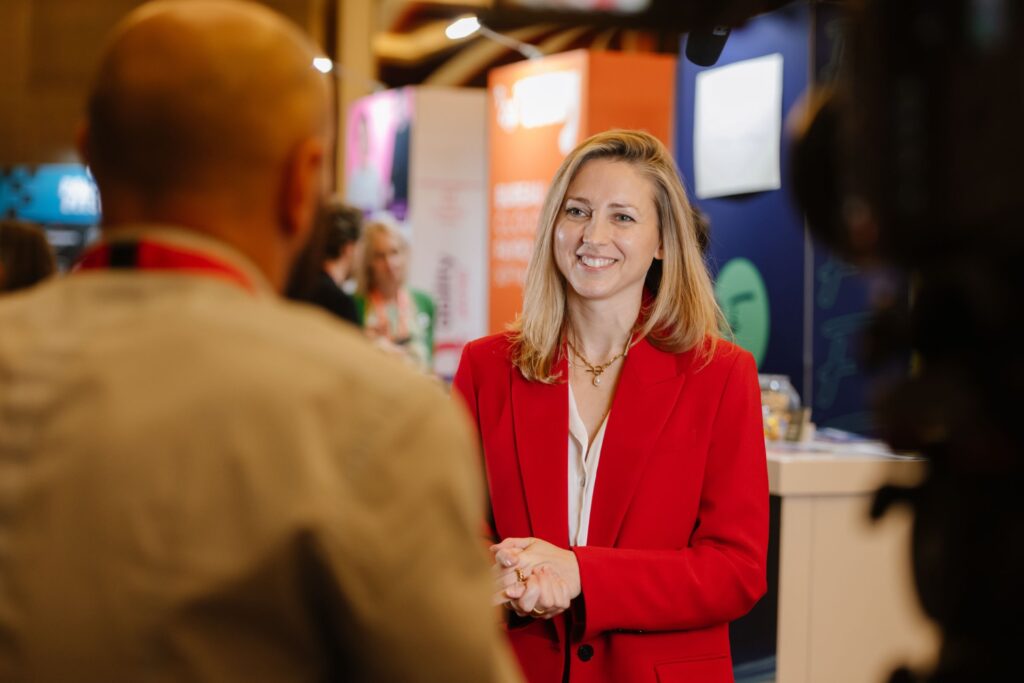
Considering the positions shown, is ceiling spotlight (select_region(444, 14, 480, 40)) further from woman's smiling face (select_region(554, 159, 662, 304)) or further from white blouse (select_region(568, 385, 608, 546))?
white blouse (select_region(568, 385, 608, 546))

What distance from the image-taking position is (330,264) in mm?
5227

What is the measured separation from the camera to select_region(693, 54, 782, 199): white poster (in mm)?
5785

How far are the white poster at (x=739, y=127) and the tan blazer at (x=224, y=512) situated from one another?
5010 millimetres

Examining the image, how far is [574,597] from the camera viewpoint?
2129 mm

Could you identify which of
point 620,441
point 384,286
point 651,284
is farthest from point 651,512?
point 384,286

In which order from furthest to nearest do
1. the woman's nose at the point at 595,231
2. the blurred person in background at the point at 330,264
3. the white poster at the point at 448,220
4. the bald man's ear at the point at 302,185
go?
the white poster at the point at 448,220 < the woman's nose at the point at 595,231 < the blurred person in background at the point at 330,264 < the bald man's ear at the point at 302,185

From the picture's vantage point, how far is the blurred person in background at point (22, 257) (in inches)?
161

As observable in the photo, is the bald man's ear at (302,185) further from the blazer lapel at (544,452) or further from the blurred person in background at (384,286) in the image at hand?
the blurred person in background at (384,286)

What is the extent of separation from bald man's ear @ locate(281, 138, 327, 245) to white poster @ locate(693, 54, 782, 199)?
4.88 metres

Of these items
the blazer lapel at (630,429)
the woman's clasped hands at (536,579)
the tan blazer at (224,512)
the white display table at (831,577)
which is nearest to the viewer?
the tan blazer at (224,512)

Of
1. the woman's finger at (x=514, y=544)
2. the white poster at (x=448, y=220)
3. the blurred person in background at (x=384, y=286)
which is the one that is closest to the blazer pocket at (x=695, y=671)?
the woman's finger at (x=514, y=544)

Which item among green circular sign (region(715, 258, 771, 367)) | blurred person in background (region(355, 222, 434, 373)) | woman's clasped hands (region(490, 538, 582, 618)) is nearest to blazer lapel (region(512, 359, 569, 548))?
woman's clasped hands (region(490, 538, 582, 618))

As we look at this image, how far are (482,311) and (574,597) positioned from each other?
23.9 ft

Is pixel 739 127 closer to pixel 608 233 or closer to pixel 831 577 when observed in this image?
pixel 831 577
